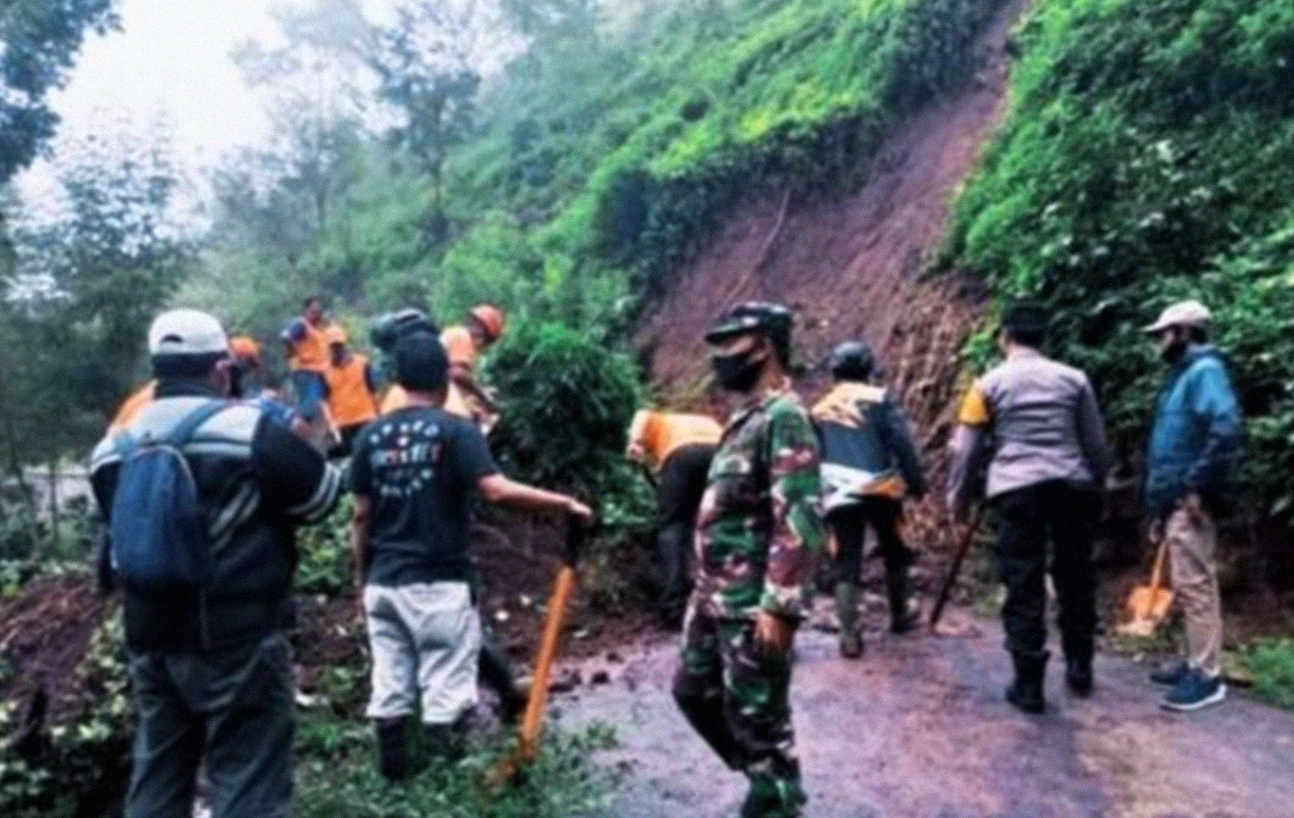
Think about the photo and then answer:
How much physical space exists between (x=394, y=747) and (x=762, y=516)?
1811 millimetres

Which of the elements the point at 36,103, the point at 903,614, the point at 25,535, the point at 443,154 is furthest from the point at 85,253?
the point at 903,614

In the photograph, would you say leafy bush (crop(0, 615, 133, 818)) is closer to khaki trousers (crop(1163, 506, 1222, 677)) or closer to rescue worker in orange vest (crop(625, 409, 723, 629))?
rescue worker in orange vest (crop(625, 409, 723, 629))

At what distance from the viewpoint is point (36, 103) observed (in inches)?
869

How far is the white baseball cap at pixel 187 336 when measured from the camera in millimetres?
4359

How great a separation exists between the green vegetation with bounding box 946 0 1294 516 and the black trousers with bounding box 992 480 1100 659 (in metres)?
1.85

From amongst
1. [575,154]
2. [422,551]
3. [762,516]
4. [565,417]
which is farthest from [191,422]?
[575,154]

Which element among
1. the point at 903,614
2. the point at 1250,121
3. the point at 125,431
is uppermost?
the point at 1250,121

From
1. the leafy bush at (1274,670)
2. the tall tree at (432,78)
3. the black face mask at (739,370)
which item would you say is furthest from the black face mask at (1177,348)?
the tall tree at (432,78)

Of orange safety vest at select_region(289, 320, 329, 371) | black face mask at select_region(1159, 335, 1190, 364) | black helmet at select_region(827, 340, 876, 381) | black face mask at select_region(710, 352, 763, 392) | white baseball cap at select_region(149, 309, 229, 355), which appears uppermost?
white baseball cap at select_region(149, 309, 229, 355)

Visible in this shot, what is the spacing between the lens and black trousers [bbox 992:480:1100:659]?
6703 mm

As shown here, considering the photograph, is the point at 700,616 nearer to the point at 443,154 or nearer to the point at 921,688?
the point at 921,688

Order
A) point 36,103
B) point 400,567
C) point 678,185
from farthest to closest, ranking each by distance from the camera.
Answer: point 36,103
point 678,185
point 400,567

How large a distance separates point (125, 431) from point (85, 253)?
1780cm

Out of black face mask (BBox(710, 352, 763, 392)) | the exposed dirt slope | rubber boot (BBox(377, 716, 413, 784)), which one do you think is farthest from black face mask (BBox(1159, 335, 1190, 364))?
the exposed dirt slope
